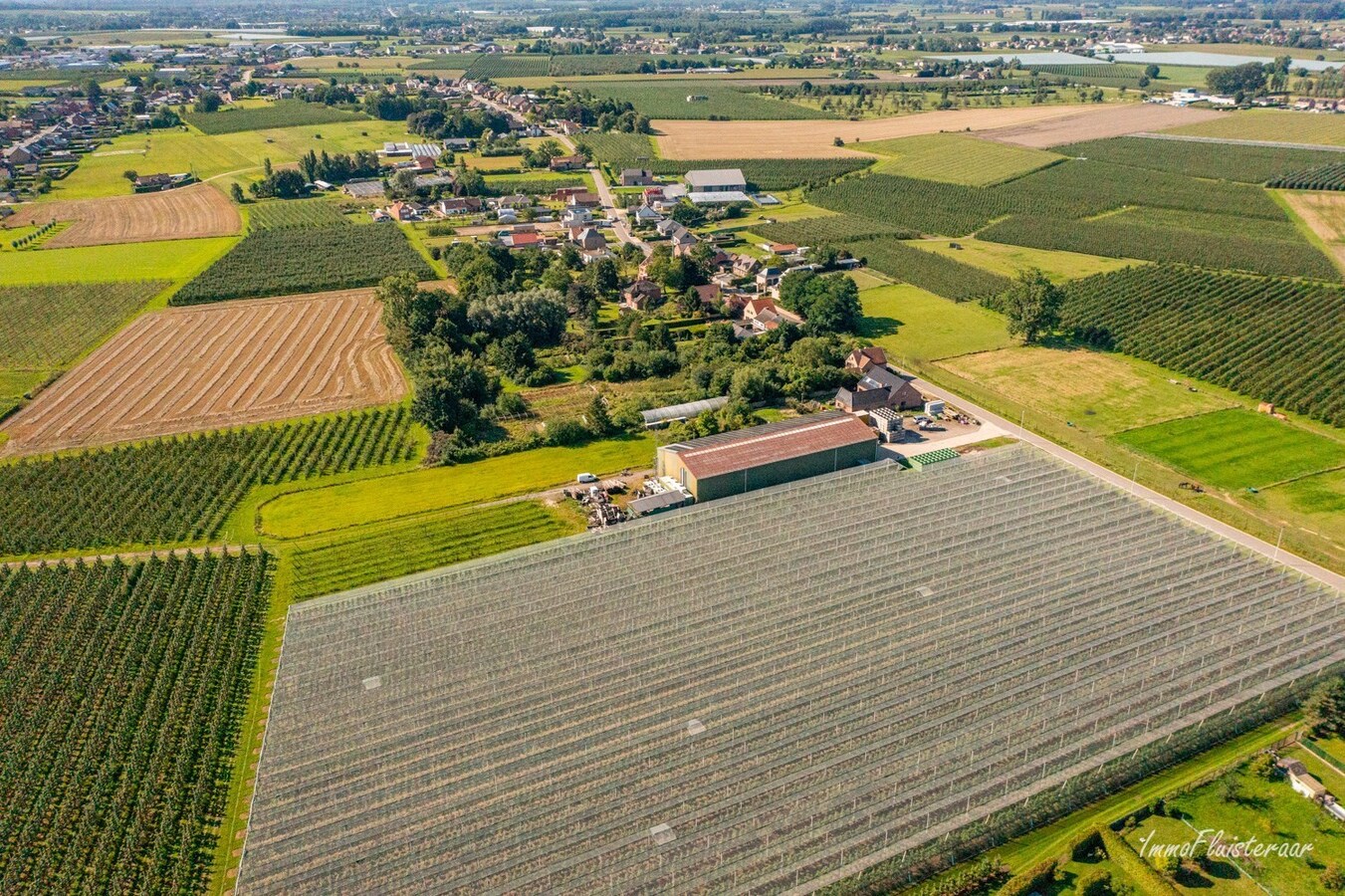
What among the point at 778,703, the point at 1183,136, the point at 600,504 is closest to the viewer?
the point at 778,703

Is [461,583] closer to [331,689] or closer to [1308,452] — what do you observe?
[331,689]

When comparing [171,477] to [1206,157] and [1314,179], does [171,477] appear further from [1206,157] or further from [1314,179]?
[1206,157]

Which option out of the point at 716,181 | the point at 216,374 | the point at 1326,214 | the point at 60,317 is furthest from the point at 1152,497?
the point at 60,317

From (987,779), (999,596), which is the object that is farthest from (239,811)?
(999,596)

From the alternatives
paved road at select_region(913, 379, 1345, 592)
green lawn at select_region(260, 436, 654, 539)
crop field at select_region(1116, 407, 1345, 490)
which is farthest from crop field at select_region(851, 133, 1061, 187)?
green lawn at select_region(260, 436, 654, 539)

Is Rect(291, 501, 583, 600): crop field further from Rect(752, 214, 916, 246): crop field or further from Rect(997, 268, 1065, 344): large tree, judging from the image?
Rect(752, 214, 916, 246): crop field

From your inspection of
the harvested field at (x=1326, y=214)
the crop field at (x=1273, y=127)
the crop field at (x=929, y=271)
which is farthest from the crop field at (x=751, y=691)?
the crop field at (x=1273, y=127)
